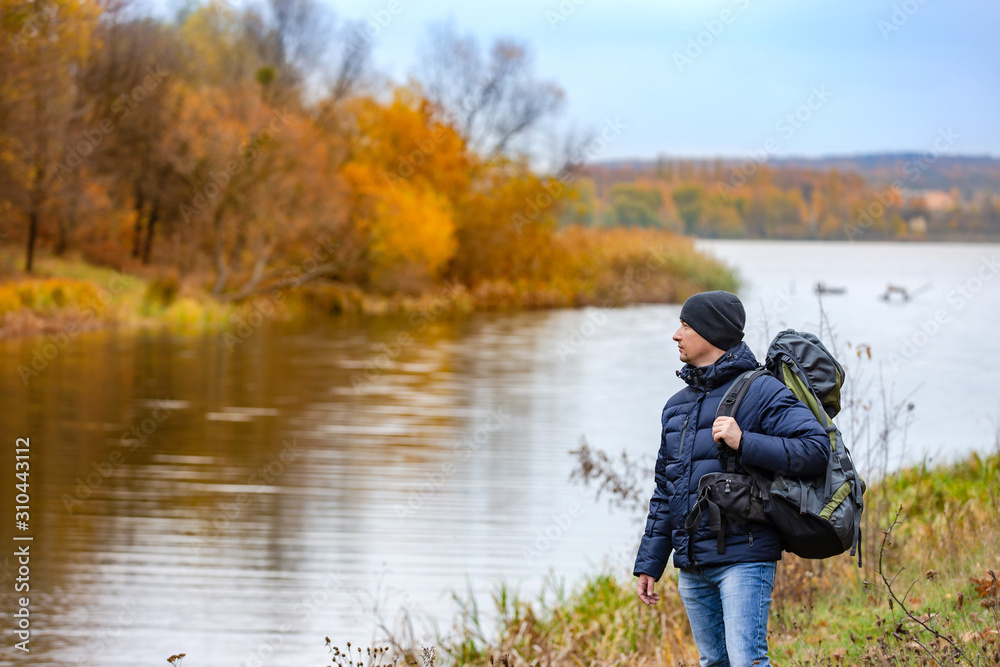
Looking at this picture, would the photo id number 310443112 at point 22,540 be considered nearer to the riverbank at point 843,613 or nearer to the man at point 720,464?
the riverbank at point 843,613

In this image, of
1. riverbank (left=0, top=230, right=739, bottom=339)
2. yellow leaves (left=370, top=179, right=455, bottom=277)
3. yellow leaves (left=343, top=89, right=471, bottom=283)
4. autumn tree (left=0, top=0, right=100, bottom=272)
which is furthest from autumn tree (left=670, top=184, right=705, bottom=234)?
autumn tree (left=0, top=0, right=100, bottom=272)

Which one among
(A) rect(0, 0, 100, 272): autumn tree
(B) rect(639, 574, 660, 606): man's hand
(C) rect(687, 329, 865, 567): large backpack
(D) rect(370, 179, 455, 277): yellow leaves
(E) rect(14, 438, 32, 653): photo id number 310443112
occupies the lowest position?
(E) rect(14, 438, 32, 653): photo id number 310443112

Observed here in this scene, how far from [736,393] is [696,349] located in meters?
0.21

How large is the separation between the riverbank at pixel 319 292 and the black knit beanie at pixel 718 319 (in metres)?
22.3

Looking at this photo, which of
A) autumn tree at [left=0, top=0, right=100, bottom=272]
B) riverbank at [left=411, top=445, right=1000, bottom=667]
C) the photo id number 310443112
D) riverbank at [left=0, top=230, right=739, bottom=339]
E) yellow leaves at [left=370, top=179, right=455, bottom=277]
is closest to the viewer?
riverbank at [left=411, top=445, right=1000, bottom=667]

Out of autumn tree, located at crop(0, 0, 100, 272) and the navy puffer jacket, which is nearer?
the navy puffer jacket

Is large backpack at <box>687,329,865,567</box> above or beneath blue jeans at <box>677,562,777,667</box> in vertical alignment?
above

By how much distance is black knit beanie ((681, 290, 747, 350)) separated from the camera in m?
3.51

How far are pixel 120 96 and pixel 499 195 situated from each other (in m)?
17.0

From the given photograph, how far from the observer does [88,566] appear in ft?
26.5

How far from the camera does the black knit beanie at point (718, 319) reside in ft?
11.5

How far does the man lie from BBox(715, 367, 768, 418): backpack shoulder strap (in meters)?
0.02

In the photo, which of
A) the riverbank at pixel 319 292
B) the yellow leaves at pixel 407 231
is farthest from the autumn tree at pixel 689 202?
the yellow leaves at pixel 407 231

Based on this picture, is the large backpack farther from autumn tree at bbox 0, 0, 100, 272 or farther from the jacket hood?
autumn tree at bbox 0, 0, 100, 272
